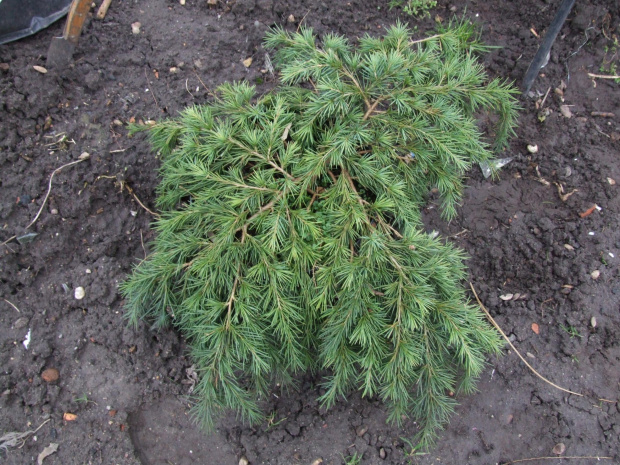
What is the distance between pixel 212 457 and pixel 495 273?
Answer: 182cm

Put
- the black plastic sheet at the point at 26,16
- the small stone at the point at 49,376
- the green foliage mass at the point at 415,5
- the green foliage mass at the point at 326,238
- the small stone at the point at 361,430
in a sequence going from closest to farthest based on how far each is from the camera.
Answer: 1. the green foliage mass at the point at 326,238
2. the small stone at the point at 49,376
3. the small stone at the point at 361,430
4. the black plastic sheet at the point at 26,16
5. the green foliage mass at the point at 415,5

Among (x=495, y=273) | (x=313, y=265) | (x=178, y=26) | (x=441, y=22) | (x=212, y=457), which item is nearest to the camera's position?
(x=313, y=265)

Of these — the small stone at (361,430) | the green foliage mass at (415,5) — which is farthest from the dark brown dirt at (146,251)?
the green foliage mass at (415,5)

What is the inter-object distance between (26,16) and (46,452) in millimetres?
2355

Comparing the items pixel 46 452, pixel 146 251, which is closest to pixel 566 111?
pixel 146 251

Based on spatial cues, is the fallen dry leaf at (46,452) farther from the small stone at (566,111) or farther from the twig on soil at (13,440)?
the small stone at (566,111)

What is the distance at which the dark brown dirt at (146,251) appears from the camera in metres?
2.29

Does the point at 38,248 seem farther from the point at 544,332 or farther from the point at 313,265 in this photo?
the point at 544,332

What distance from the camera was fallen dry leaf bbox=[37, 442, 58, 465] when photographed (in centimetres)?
214

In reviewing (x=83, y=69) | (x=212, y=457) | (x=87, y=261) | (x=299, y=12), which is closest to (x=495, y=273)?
(x=212, y=457)

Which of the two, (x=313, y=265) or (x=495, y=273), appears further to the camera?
(x=495, y=273)

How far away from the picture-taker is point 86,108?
2.65m

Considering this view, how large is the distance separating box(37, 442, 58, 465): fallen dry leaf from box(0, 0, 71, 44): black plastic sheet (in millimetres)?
2177

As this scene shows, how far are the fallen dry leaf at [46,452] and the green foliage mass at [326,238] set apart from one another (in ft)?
2.67
